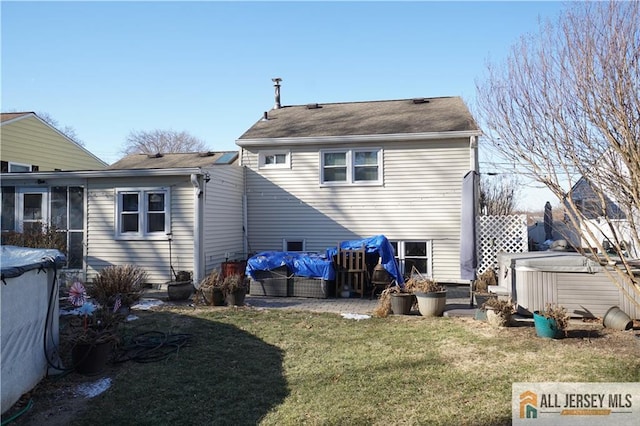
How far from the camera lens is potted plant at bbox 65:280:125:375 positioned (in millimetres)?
5133

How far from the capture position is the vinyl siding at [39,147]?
16.5 metres

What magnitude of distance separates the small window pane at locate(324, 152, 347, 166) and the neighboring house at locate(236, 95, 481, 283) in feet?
0.10

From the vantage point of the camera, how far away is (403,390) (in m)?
4.61

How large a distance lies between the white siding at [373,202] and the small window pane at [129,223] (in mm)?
3243

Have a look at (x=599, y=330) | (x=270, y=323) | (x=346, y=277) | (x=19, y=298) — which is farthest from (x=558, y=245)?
(x=19, y=298)

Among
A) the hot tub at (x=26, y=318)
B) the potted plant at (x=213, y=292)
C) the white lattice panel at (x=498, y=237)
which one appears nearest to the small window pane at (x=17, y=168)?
the potted plant at (x=213, y=292)

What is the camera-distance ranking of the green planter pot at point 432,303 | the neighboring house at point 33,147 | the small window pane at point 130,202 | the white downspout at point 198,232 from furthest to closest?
the neighboring house at point 33,147 < the small window pane at point 130,202 < the white downspout at point 198,232 < the green planter pot at point 432,303

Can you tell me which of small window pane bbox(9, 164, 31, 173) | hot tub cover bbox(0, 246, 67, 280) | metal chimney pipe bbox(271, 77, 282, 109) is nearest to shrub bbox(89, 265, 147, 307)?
hot tub cover bbox(0, 246, 67, 280)

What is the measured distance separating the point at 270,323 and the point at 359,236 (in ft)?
18.1

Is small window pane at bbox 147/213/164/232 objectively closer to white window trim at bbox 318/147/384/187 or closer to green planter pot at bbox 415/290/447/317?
white window trim at bbox 318/147/384/187

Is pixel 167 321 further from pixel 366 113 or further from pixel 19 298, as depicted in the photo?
pixel 366 113

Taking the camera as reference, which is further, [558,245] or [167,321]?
[558,245]

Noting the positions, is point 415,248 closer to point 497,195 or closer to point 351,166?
point 351,166

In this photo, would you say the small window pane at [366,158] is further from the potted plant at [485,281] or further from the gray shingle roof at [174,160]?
the gray shingle roof at [174,160]
